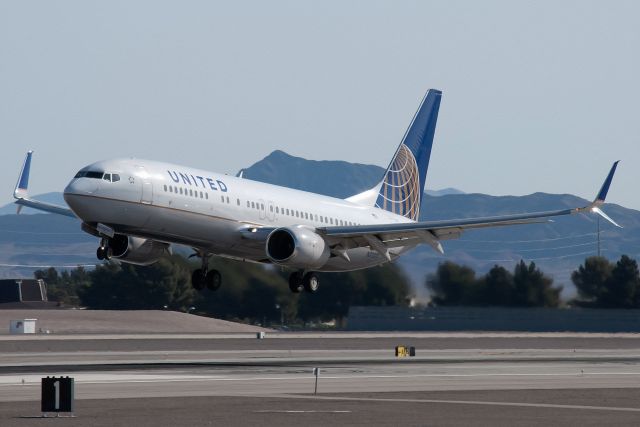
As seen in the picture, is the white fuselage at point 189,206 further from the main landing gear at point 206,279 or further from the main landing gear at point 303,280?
the main landing gear at point 206,279

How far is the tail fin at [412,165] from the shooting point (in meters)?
73.8

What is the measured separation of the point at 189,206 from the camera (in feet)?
174

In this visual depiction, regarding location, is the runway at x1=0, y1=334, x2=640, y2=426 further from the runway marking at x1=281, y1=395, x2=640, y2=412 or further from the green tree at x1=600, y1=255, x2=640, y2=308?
the green tree at x1=600, y1=255, x2=640, y2=308

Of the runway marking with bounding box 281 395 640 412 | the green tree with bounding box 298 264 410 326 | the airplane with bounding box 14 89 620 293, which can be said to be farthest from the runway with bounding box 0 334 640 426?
the green tree with bounding box 298 264 410 326

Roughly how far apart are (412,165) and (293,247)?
2073cm

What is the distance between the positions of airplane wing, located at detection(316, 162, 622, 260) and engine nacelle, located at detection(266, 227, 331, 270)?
6.71 ft

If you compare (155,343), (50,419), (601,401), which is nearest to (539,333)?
(155,343)

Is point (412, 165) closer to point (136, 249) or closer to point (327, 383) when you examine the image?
point (136, 249)

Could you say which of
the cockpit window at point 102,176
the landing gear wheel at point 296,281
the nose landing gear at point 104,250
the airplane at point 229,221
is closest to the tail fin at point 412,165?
the airplane at point 229,221

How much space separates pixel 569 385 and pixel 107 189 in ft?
62.3

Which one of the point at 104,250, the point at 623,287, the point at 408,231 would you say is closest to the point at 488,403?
the point at 104,250

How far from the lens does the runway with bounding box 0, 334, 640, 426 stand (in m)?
32.4

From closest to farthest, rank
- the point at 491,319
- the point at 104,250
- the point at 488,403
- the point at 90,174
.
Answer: the point at 488,403
the point at 90,174
the point at 104,250
the point at 491,319

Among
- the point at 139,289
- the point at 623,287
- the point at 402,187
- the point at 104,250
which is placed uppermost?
the point at 402,187
